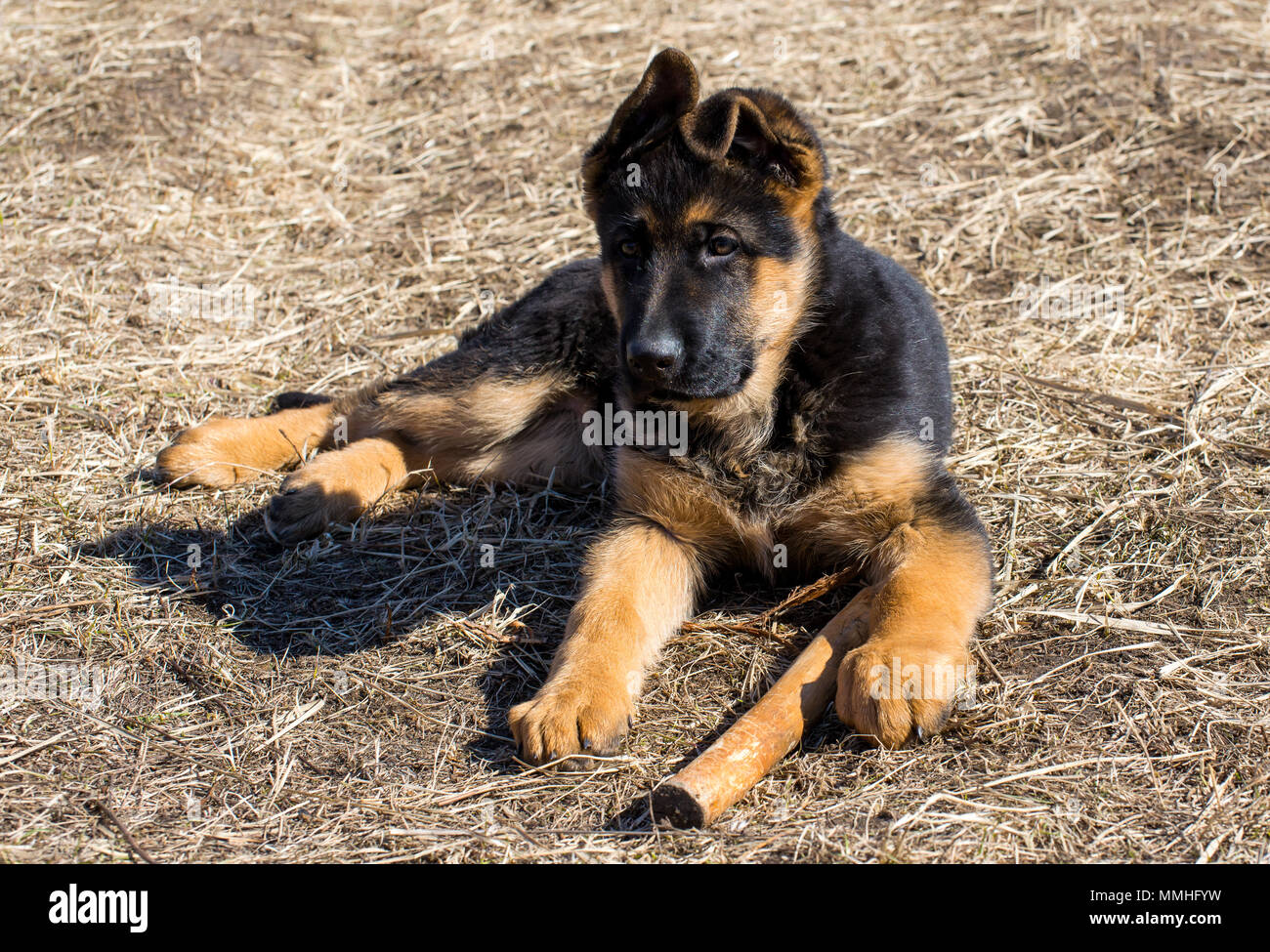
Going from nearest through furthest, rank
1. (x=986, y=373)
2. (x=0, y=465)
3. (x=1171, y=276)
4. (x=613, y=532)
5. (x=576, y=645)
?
(x=576, y=645), (x=613, y=532), (x=0, y=465), (x=986, y=373), (x=1171, y=276)

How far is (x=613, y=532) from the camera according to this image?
4555mm

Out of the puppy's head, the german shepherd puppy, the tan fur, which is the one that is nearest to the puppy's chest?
the german shepherd puppy

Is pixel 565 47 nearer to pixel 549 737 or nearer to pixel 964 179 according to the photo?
pixel 964 179

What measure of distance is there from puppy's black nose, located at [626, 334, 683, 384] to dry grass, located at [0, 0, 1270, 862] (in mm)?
1130

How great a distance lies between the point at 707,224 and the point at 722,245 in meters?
0.10

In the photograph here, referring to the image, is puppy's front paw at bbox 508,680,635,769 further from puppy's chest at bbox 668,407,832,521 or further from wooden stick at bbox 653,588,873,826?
puppy's chest at bbox 668,407,832,521

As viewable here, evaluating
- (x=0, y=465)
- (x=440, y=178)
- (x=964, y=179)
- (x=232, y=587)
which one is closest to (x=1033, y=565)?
(x=232, y=587)

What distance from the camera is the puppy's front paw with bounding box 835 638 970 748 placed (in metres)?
3.49

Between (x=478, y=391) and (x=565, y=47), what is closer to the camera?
(x=478, y=391)

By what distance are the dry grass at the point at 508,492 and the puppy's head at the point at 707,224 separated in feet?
3.64

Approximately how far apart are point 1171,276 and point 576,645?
178 inches

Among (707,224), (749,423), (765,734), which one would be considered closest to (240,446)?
(749,423)

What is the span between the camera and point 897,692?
3.50 metres

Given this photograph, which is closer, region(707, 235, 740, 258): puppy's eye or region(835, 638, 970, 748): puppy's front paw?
region(835, 638, 970, 748): puppy's front paw
